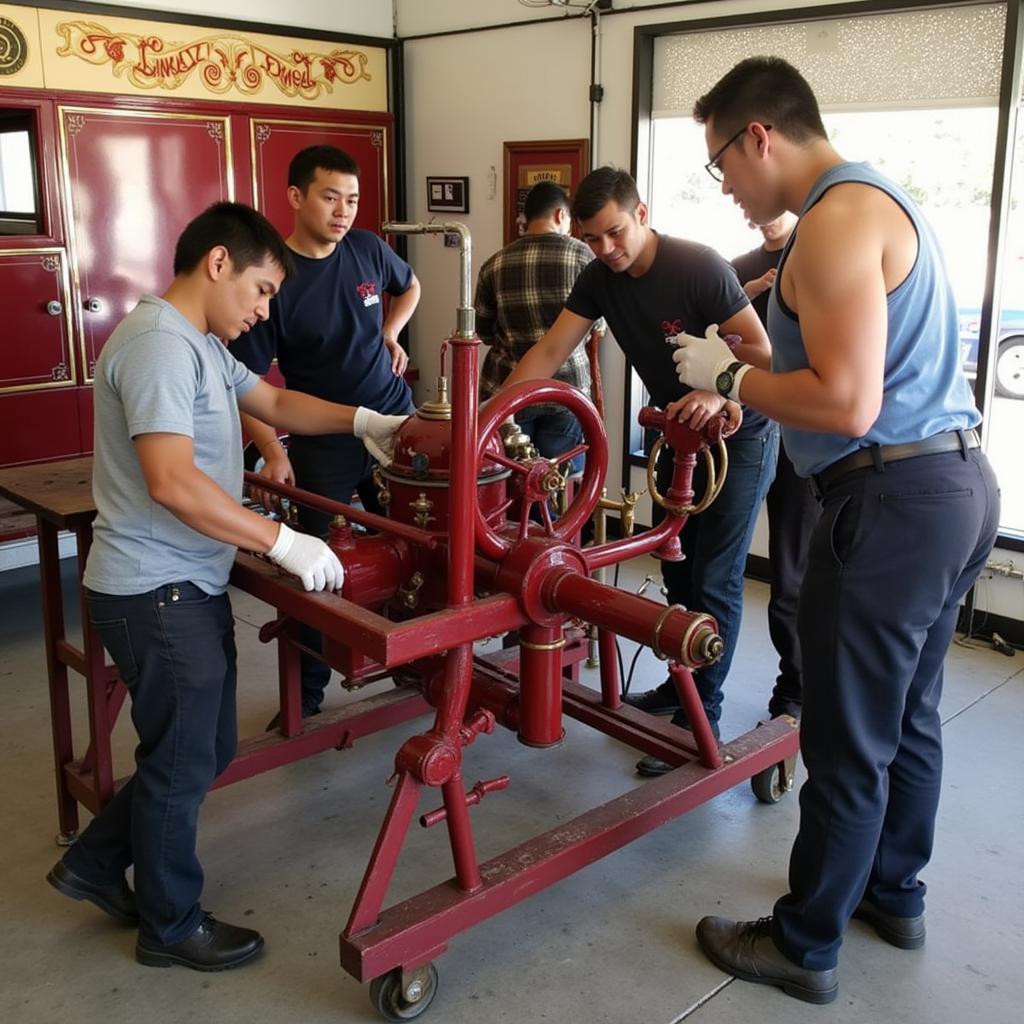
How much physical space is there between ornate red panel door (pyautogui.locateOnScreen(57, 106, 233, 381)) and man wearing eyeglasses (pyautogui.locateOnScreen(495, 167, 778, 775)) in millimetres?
2681

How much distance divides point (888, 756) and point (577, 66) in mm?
4089

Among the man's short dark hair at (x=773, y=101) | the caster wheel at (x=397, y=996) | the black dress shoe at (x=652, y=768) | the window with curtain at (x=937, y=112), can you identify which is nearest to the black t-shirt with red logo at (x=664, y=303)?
the man's short dark hair at (x=773, y=101)

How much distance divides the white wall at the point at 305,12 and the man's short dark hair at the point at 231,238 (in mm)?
3417

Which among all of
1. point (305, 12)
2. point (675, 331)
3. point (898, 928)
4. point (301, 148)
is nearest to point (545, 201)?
point (675, 331)

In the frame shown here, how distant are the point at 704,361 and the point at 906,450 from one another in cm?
43

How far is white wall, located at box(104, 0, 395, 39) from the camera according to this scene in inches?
205

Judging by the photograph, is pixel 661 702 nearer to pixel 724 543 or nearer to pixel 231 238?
pixel 724 543

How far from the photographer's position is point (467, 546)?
207 centimetres

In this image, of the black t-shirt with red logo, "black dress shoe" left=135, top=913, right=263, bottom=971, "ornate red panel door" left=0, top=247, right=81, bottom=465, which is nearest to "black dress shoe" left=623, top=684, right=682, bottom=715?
the black t-shirt with red logo

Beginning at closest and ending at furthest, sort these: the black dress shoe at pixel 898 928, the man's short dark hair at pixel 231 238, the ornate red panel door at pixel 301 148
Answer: the man's short dark hair at pixel 231 238 → the black dress shoe at pixel 898 928 → the ornate red panel door at pixel 301 148

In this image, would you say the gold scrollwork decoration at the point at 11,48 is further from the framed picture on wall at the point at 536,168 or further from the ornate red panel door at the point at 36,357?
the framed picture on wall at the point at 536,168

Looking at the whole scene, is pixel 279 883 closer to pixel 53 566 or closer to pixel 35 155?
pixel 53 566

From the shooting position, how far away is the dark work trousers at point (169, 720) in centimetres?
220

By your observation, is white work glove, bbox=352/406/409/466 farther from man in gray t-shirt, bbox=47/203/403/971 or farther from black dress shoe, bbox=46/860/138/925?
black dress shoe, bbox=46/860/138/925
